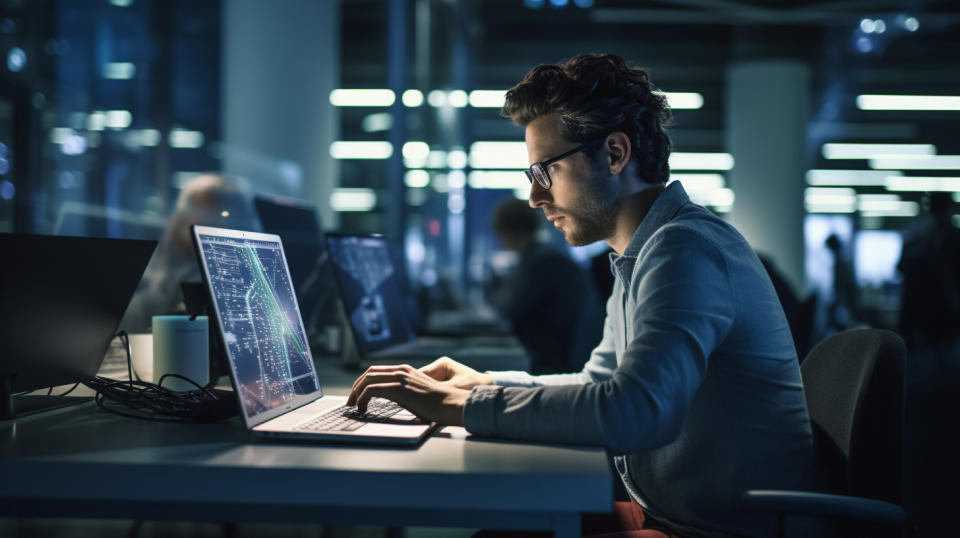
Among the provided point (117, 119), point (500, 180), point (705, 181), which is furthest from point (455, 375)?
point (705, 181)

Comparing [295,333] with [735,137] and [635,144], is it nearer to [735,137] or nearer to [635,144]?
[635,144]

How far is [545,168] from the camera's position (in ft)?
4.53

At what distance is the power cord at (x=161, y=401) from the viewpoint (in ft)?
4.18

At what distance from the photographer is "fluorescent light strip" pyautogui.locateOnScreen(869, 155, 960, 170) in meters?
6.45

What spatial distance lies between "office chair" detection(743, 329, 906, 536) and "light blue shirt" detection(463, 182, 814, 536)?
8 cm

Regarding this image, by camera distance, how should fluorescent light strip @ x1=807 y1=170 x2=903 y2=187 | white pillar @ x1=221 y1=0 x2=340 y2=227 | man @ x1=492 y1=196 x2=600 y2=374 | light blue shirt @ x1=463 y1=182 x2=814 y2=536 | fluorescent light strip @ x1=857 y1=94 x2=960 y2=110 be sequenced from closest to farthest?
light blue shirt @ x1=463 y1=182 x2=814 y2=536 → man @ x1=492 y1=196 x2=600 y2=374 → white pillar @ x1=221 y1=0 x2=340 y2=227 → fluorescent light strip @ x1=857 y1=94 x2=960 y2=110 → fluorescent light strip @ x1=807 y1=170 x2=903 y2=187

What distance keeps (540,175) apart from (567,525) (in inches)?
27.5

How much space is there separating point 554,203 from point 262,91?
293cm

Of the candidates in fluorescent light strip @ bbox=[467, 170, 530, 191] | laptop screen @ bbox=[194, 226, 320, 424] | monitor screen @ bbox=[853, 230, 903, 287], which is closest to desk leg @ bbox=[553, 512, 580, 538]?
laptop screen @ bbox=[194, 226, 320, 424]

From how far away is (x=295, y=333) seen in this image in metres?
1.42

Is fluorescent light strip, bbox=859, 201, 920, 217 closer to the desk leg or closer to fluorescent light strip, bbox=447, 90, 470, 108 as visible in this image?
fluorescent light strip, bbox=447, 90, 470, 108

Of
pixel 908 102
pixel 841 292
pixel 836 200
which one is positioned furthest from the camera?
pixel 836 200

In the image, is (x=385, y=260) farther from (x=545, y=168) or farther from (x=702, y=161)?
(x=702, y=161)

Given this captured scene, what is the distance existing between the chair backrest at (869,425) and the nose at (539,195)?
0.66 meters
